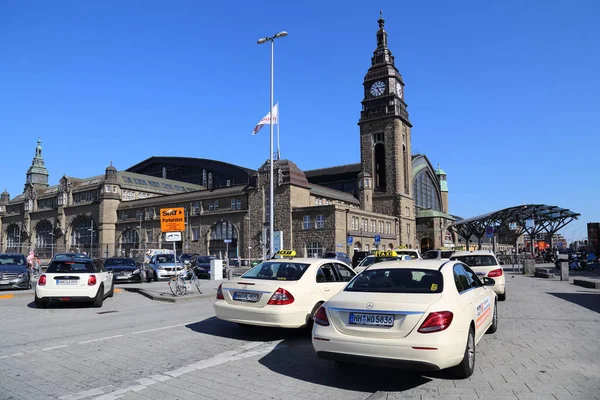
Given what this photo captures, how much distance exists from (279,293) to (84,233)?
85.7 metres

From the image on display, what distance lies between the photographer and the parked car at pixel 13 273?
17.8m

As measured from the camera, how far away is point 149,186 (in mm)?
87875

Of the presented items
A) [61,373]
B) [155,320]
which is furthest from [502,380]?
[155,320]

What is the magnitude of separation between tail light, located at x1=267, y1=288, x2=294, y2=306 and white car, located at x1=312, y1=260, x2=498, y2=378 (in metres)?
1.88

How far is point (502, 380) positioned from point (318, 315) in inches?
95.6

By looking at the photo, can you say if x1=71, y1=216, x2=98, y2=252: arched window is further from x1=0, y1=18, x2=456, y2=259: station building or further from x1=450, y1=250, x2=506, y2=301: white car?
x1=450, y1=250, x2=506, y2=301: white car

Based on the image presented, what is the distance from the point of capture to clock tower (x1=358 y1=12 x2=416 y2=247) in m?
73.7

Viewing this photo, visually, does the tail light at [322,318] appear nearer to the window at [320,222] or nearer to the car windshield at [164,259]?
the car windshield at [164,259]

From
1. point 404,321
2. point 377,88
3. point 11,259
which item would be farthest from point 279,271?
point 377,88

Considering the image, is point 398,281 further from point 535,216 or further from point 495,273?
point 535,216

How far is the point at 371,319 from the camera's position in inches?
215

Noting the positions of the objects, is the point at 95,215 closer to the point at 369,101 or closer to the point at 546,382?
the point at 369,101

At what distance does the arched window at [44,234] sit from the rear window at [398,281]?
95770 mm

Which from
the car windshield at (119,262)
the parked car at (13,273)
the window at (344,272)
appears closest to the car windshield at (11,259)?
the parked car at (13,273)
